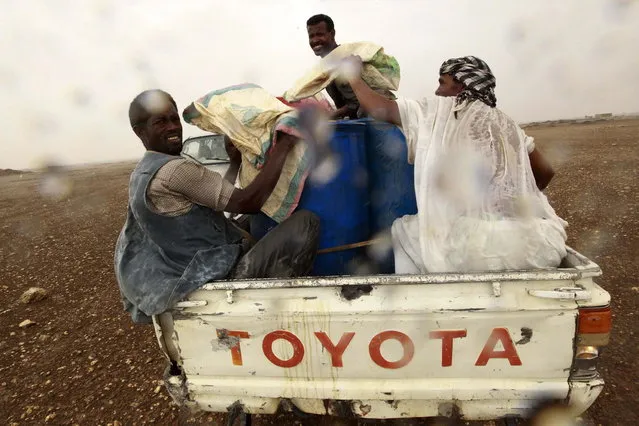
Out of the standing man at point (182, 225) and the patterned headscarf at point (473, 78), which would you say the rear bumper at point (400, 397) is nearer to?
the standing man at point (182, 225)

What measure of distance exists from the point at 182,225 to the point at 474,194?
1329 millimetres

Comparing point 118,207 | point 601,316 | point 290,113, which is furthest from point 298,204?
point 118,207

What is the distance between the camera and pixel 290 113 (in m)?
1.89

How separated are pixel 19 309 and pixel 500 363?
480 cm

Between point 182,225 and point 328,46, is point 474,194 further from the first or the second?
point 328,46

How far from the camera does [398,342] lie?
1.54 meters

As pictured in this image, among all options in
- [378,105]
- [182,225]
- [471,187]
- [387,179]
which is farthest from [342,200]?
[182,225]

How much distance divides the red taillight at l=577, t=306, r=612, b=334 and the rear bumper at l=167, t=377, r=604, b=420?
8.8 inches

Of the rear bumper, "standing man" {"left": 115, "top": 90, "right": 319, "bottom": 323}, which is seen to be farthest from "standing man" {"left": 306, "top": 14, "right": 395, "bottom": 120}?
the rear bumper

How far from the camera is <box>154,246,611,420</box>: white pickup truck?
1452 mm

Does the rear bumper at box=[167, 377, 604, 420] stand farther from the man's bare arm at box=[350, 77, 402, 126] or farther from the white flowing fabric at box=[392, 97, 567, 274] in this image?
the man's bare arm at box=[350, 77, 402, 126]

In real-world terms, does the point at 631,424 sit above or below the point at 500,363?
below

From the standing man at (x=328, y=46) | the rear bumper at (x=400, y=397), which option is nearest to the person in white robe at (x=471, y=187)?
the rear bumper at (x=400, y=397)

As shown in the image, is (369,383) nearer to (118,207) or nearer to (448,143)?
(448,143)
